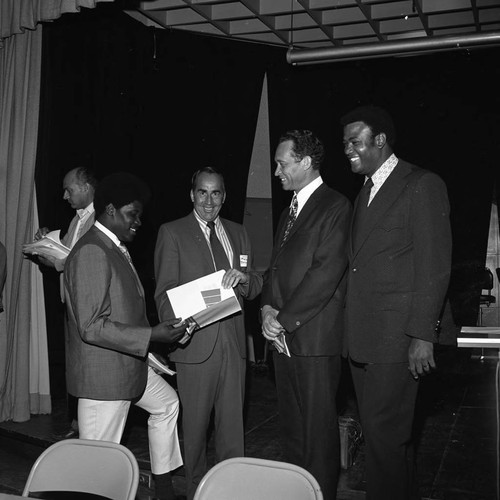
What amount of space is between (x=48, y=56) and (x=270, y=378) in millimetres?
3882

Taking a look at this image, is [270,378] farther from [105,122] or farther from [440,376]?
[105,122]

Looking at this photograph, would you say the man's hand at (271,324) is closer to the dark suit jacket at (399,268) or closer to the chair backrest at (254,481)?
the dark suit jacket at (399,268)

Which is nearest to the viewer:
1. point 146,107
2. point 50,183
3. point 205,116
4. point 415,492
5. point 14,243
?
point 415,492

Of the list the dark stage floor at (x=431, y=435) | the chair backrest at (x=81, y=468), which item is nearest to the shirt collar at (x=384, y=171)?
the chair backrest at (x=81, y=468)

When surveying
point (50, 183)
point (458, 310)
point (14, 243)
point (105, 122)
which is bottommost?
point (458, 310)

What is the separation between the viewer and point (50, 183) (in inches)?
243

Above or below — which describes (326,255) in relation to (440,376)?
above

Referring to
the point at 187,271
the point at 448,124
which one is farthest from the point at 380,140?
the point at 448,124

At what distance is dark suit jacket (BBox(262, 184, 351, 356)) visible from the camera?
129 inches

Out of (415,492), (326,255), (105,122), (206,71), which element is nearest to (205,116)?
(206,71)

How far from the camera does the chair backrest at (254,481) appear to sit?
6.73 feet

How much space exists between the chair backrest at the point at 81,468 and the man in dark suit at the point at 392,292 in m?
1.23

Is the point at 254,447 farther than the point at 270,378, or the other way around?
the point at 270,378

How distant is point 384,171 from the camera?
10.4ft
